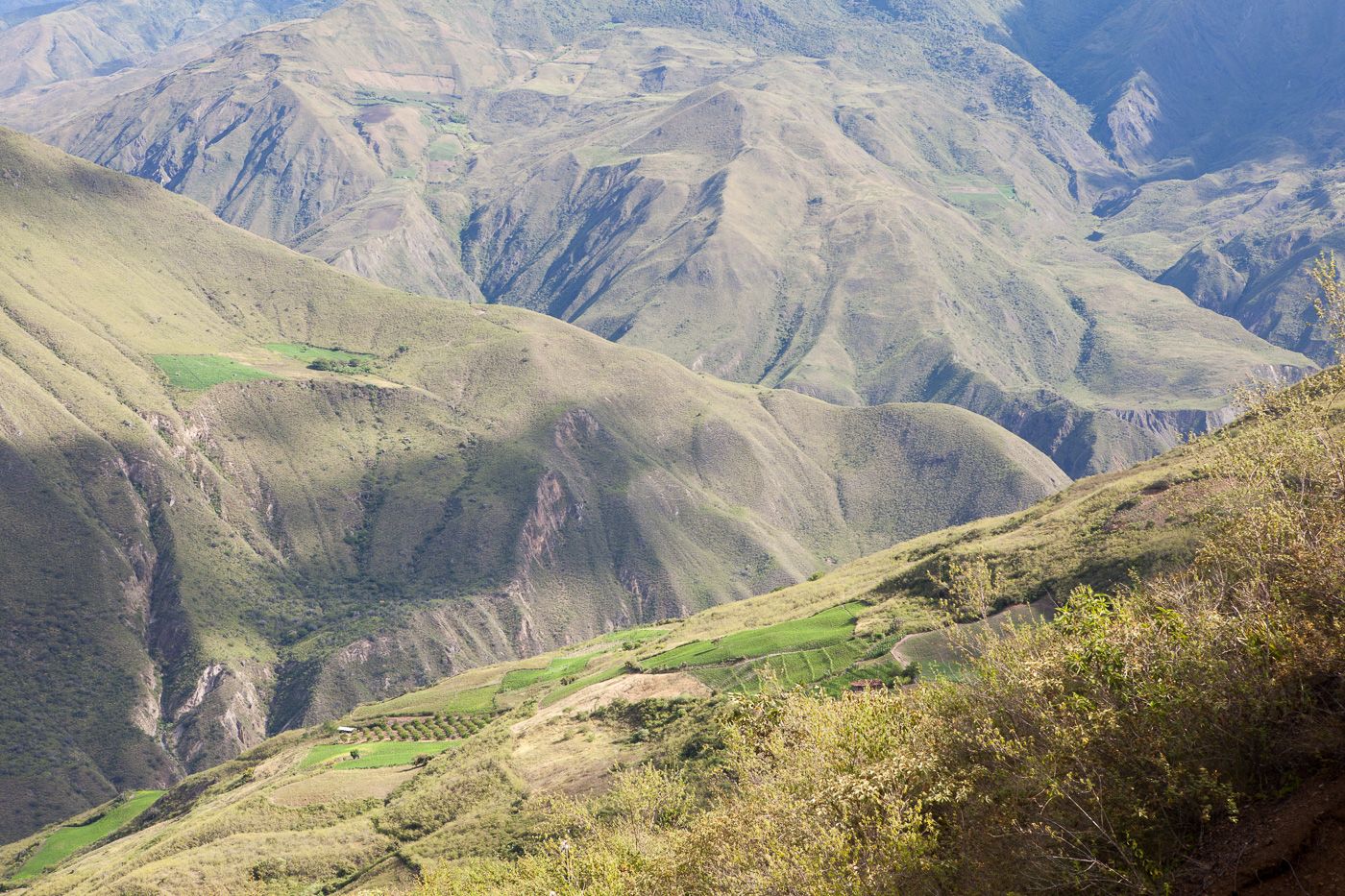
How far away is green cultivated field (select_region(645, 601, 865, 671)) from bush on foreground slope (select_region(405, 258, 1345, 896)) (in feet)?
163

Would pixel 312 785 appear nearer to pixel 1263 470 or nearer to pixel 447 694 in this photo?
pixel 447 694

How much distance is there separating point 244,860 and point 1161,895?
80.5 metres

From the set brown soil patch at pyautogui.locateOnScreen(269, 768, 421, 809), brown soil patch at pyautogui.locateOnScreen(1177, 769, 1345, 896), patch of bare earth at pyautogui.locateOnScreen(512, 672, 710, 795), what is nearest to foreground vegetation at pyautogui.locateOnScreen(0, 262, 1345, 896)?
brown soil patch at pyautogui.locateOnScreen(1177, 769, 1345, 896)

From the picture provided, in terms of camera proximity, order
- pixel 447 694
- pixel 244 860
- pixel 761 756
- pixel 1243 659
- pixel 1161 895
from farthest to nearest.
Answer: pixel 447 694
pixel 244 860
pixel 761 756
pixel 1243 659
pixel 1161 895

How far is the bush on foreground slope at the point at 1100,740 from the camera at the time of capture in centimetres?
2595

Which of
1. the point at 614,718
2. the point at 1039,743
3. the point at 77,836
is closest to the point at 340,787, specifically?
the point at 614,718

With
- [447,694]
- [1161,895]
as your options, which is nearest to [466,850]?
[1161,895]

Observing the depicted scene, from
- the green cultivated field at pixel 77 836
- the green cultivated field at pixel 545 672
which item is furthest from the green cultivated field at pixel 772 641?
the green cultivated field at pixel 77 836

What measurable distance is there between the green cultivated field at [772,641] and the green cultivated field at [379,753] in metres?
34.7

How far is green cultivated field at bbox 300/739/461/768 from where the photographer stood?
4769 inches

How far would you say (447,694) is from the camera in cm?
16250

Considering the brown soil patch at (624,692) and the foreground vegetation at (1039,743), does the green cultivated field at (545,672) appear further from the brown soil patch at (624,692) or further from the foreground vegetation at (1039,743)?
the foreground vegetation at (1039,743)

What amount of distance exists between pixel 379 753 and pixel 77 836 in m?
90.5

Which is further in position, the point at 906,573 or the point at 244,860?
the point at 906,573
